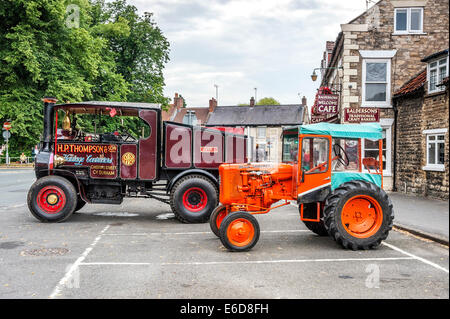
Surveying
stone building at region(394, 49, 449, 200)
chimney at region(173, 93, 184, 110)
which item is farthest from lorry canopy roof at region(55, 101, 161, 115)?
chimney at region(173, 93, 184, 110)

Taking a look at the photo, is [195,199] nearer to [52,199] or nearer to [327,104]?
[52,199]

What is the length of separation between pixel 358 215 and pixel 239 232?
2204mm

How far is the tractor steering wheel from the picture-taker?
836 centimetres

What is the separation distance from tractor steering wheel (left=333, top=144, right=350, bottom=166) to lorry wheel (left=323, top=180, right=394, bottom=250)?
45 centimetres

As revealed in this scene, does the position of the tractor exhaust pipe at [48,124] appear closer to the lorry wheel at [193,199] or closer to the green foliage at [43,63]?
the lorry wheel at [193,199]

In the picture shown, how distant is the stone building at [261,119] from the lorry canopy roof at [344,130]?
210 feet

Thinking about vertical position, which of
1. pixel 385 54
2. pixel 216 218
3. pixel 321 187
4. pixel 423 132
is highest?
pixel 385 54

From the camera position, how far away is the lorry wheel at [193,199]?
37.6 feet

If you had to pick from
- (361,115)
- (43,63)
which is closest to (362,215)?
(361,115)

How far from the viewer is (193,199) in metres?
11.7

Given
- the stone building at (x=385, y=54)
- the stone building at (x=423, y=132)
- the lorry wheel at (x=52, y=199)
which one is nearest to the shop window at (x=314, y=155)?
the lorry wheel at (x=52, y=199)

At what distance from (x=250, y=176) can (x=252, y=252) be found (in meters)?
1.58

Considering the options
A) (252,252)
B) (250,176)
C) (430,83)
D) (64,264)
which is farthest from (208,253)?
(430,83)
